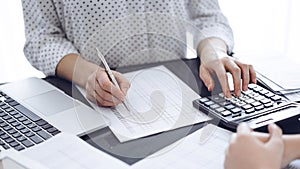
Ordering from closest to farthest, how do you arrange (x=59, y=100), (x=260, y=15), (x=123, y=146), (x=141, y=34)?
1. (x=123, y=146)
2. (x=59, y=100)
3. (x=141, y=34)
4. (x=260, y=15)

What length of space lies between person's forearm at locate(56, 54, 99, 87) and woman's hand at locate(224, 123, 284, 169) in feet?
1.19

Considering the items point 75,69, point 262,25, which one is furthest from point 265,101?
point 262,25

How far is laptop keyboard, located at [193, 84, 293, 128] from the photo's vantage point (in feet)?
2.52

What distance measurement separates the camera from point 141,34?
98 centimetres

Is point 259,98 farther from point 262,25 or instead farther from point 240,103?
point 262,25

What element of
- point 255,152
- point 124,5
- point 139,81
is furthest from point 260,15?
point 255,152

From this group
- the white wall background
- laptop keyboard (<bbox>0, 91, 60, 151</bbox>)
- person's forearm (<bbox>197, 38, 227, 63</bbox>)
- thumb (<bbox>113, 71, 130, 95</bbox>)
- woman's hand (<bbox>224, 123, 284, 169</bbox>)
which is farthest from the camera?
the white wall background

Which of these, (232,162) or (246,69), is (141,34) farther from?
(232,162)

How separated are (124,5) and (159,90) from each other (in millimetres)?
257

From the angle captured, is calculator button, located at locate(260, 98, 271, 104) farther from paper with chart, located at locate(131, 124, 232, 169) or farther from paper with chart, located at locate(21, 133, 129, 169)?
paper with chart, located at locate(21, 133, 129, 169)

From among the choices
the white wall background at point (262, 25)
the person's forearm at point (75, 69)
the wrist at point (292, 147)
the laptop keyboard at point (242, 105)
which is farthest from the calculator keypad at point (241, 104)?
the white wall background at point (262, 25)

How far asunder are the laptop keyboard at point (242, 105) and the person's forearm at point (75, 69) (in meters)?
0.22

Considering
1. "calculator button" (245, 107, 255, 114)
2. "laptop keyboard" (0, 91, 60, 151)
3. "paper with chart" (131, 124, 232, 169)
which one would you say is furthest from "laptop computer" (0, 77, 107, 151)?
"calculator button" (245, 107, 255, 114)

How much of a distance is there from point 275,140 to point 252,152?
1.7 inches
